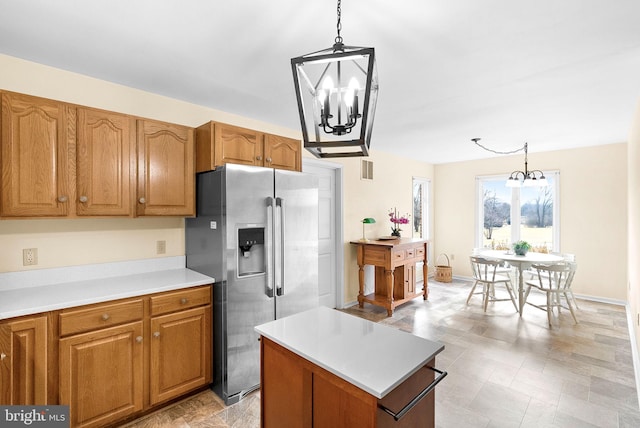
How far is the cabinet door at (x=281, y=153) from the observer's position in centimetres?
294

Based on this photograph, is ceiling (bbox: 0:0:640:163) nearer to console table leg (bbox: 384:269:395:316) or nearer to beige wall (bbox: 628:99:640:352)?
beige wall (bbox: 628:99:640:352)

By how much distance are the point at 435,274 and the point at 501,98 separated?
4371mm

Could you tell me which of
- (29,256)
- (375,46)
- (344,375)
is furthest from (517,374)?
(29,256)

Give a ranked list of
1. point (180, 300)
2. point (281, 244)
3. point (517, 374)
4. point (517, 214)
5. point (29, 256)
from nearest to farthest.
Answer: point (29, 256) → point (180, 300) → point (281, 244) → point (517, 374) → point (517, 214)

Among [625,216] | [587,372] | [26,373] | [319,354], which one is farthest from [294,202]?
[625,216]

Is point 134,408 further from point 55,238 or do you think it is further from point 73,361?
point 55,238

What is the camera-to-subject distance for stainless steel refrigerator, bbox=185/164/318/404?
240 centimetres

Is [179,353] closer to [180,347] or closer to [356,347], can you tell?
[180,347]

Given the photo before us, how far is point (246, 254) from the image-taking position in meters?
2.53

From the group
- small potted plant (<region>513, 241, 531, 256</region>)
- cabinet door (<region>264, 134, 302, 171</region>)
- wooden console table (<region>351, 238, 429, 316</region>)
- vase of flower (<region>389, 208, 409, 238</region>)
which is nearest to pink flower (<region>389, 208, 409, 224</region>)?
vase of flower (<region>389, 208, 409, 238</region>)

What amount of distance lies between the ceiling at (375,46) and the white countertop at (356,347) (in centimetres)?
167

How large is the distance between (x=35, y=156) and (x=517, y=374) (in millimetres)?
4119

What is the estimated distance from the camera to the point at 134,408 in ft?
6.97

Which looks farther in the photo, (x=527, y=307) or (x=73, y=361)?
(x=527, y=307)
